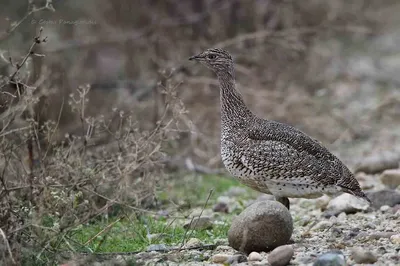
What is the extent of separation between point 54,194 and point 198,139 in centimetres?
438

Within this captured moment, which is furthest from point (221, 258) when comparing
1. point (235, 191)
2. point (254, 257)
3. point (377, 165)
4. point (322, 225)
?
point (377, 165)

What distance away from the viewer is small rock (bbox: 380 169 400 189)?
7.67m

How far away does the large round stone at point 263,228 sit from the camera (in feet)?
17.2

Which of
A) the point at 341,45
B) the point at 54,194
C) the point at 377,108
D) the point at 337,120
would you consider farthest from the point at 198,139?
the point at 341,45

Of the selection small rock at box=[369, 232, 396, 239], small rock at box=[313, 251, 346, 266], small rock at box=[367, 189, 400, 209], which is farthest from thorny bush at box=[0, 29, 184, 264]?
small rock at box=[367, 189, 400, 209]

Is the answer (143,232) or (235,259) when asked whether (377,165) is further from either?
(235,259)

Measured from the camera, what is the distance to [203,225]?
6398mm

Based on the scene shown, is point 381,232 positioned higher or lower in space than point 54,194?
higher

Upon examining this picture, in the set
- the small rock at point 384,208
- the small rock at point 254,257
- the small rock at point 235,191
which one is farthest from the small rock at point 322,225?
the small rock at point 235,191

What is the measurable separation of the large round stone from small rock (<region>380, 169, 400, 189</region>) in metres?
2.65

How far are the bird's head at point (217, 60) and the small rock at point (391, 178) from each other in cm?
214

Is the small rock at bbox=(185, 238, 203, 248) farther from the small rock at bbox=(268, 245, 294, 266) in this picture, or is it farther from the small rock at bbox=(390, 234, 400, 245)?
the small rock at bbox=(390, 234, 400, 245)

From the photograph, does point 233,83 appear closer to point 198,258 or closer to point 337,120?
point 198,258

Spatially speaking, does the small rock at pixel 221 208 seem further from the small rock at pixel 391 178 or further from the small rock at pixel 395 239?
the small rock at pixel 395 239
